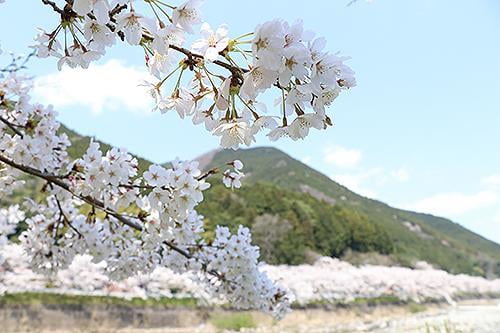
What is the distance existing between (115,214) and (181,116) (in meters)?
1.51

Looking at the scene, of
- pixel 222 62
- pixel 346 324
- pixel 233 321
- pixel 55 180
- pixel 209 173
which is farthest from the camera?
pixel 346 324

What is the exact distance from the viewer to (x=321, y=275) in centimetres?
1766

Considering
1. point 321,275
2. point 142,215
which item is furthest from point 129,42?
point 321,275

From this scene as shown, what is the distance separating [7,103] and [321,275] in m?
16.2

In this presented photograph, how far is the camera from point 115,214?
2471 millimetres

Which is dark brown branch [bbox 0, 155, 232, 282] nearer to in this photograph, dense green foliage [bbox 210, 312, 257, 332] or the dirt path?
the dirt path

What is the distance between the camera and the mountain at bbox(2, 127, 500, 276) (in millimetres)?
24422

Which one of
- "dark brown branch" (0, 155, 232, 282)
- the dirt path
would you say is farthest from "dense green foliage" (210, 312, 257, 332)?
"dark brown branch" (0, 155, 232, 282)

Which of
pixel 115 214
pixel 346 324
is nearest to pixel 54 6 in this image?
pixel 115 214

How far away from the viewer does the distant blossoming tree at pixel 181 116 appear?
0.87 meters

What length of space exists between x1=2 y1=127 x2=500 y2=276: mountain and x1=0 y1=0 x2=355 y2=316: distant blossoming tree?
1163 cm

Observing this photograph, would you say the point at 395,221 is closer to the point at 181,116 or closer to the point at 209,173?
the point at 209,173

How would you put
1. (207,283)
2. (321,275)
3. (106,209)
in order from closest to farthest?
(106,209) → (207,283) → (321,275)

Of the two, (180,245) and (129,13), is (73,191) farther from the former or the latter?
(129,13)
